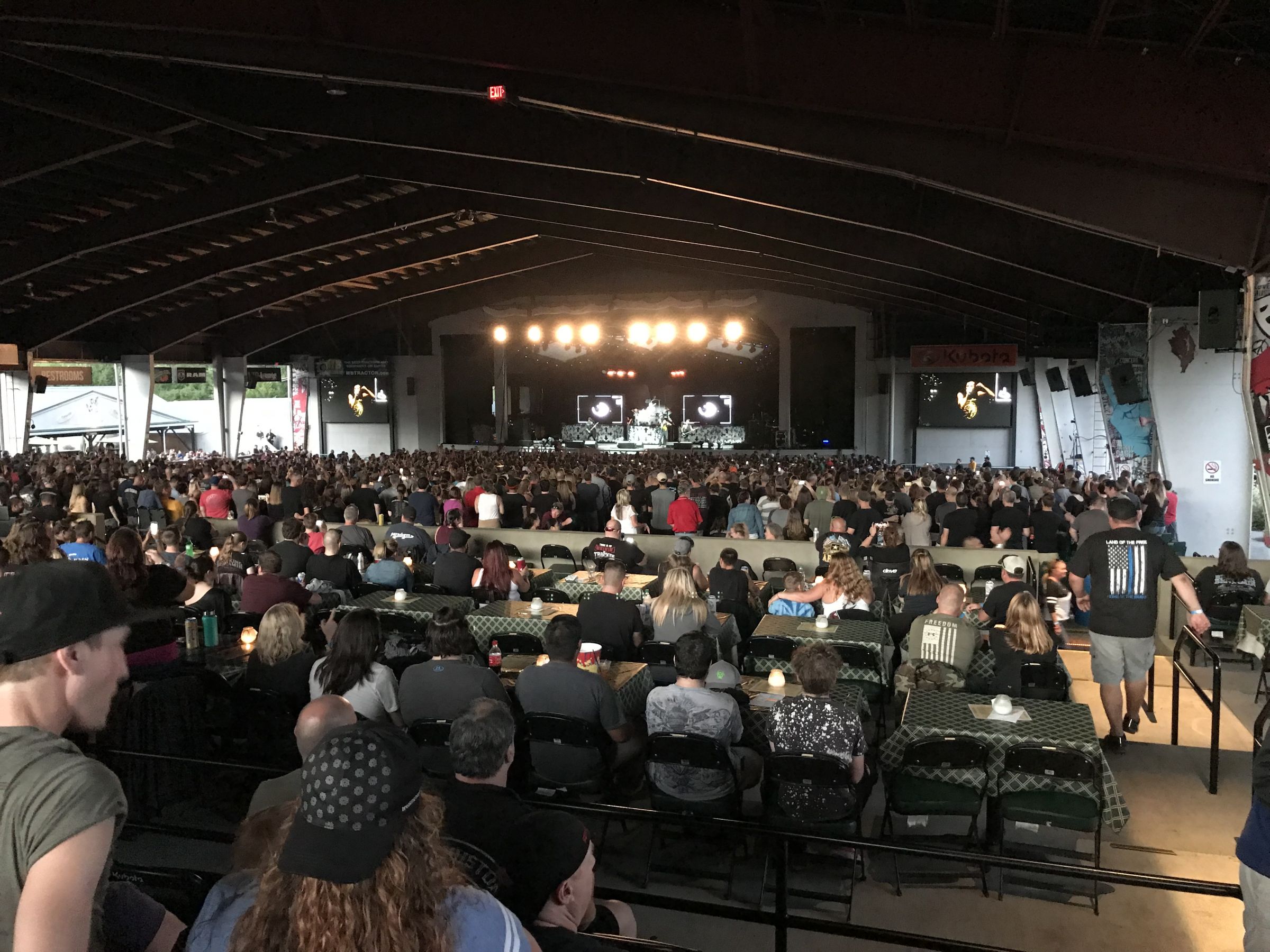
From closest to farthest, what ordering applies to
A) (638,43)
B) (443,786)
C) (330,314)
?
(443,786)
(638,43)
(330,314)

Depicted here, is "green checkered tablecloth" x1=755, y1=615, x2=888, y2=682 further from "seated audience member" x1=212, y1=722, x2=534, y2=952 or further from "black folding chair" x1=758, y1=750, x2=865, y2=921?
"seated audience member" x1=212, y1=722, x2=534, y2=952

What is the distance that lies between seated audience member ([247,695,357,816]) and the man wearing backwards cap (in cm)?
127

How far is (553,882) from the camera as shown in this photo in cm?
227

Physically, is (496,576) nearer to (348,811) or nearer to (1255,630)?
(1255,630)

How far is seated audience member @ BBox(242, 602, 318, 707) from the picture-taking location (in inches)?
224

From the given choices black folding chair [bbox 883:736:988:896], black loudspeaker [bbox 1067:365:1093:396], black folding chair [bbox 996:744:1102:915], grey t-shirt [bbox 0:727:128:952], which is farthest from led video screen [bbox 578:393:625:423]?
grey t-shirt [bbox 0:727:128:952]

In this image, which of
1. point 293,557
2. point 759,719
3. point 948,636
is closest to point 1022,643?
point 948,636

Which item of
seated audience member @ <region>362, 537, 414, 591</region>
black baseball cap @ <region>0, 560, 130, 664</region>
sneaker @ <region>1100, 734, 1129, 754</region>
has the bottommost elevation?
sneaker @ <region>1100, 734, 1129, 754</region>

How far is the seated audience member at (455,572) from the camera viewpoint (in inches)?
359

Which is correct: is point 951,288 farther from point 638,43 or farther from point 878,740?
point 878,740

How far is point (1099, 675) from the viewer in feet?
20.9

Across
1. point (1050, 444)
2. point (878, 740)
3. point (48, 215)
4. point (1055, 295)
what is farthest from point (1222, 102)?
point (1050, 444)

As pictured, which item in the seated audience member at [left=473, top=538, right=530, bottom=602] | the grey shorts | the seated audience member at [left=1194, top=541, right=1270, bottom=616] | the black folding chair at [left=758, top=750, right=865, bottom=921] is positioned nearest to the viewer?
the black folding chair at [left=758, top=750, right=865, bottom=921]

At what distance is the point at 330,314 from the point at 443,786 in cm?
2968
